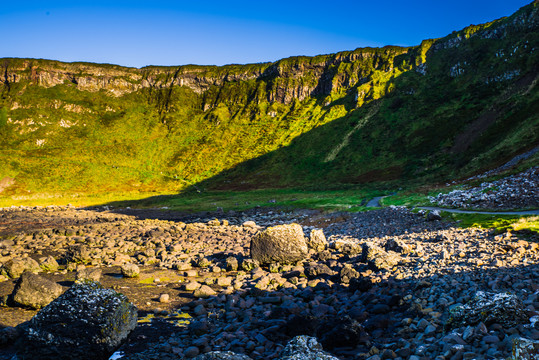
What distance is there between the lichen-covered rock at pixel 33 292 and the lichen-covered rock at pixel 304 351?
35.5ft

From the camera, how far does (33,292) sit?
12.8 m

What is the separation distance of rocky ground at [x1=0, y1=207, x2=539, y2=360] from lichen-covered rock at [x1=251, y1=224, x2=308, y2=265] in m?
0.58

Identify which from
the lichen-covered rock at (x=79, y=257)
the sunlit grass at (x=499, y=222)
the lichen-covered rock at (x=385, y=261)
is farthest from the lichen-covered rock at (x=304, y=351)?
the lichen-covered rock at (x=79, y=257)

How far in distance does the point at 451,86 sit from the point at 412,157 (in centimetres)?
5717

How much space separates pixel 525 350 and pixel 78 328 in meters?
10.5

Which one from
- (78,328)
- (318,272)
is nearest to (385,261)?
(318,272)

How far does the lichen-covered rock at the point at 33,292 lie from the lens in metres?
12.6

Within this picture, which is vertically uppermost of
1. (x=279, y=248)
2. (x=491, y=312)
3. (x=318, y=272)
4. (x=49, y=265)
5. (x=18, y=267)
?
(x=491, y=312)

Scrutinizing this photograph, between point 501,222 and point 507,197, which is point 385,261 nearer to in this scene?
point 501,222

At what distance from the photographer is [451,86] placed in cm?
14412

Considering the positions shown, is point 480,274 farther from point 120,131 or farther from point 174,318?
point 120,131

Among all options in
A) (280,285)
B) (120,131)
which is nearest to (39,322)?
(280,285)

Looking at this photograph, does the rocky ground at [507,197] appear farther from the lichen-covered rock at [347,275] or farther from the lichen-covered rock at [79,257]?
the lichen-covered rock at [79,257]

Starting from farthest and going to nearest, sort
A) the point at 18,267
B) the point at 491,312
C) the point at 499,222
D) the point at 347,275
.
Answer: the point at 499,222 → the point at 18,267 → the point at 347,275 → the point at 491,312
